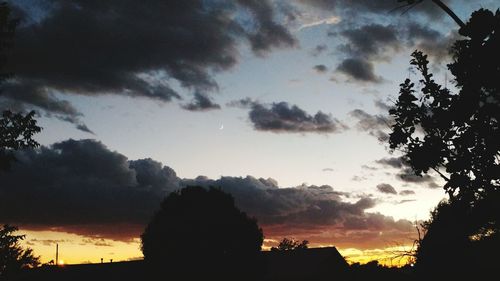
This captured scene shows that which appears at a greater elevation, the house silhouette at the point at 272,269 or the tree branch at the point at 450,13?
the tree branch at the point at 450,13

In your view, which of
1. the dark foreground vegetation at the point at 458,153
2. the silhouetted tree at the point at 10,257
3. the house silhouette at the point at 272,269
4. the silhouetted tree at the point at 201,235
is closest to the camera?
the dark foreground vegetation at the point at 458,153

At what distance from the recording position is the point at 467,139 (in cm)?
1038

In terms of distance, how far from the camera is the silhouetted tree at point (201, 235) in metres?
43.6

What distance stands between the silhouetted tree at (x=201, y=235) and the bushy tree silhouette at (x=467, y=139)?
33.4 meters

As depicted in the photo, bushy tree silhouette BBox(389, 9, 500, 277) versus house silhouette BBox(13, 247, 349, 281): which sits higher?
bushy tree silhouette BBox(389, 9, 500, 277)

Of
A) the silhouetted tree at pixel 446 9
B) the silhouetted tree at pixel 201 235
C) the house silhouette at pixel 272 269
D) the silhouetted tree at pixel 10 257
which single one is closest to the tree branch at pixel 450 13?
the silhouetted tree at pixel 446 9

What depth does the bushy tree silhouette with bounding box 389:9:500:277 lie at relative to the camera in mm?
9359

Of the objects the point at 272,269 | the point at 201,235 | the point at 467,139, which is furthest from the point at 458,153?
the point at 272,269

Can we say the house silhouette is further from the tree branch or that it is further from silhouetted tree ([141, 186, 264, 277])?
the tree branch

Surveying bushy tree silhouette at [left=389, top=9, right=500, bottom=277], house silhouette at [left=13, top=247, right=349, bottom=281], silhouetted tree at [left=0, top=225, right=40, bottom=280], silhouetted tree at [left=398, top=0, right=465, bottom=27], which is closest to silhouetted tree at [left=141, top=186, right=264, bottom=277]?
house silhouette at [left=13, top=247, right=349, bottom=281]

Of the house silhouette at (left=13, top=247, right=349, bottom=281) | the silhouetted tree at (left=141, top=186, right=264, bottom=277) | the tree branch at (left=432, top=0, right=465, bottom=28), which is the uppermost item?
the tree branch at (left=432, top=0, right=465, bottom=28)

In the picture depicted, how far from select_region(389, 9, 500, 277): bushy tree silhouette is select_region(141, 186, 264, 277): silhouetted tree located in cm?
3340

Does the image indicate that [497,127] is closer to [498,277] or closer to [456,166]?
[456,166]

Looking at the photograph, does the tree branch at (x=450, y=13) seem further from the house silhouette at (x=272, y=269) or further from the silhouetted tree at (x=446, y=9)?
the house silhouette at (x=272, y=269)
